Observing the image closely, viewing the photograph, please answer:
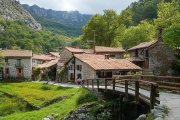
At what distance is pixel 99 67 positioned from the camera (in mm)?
59875

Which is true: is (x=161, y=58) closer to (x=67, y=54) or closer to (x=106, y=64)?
(x=106, y=64)

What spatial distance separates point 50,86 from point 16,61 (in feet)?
84.0

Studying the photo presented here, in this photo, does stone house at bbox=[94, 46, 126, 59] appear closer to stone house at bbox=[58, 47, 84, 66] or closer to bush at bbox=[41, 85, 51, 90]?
stone house at bbox=[58, 47, 84, 66]

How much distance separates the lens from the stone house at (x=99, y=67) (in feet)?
197

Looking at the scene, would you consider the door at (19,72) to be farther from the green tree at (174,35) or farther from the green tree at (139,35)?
the green tree at (174,35)

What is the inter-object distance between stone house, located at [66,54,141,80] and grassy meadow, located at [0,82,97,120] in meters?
5.34

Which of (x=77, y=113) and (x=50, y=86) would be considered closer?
(x=77, y=113)

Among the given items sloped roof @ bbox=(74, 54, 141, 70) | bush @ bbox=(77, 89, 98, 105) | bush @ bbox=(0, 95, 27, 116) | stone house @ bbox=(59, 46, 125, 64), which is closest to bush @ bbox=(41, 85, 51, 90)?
sloped roof @ bbox=(74, 54, 141, 70)

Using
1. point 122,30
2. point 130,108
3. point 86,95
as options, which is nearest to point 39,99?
point 86,95

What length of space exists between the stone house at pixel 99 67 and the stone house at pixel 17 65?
23789 millimetres

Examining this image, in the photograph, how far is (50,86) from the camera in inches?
2645

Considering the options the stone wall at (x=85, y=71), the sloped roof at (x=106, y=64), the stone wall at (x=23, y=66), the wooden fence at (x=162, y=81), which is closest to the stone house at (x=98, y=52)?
the stone wall at (x=23, y=66)

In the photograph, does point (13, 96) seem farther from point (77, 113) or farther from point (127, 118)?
point (127, 118)

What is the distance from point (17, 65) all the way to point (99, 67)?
35847 millimetres
